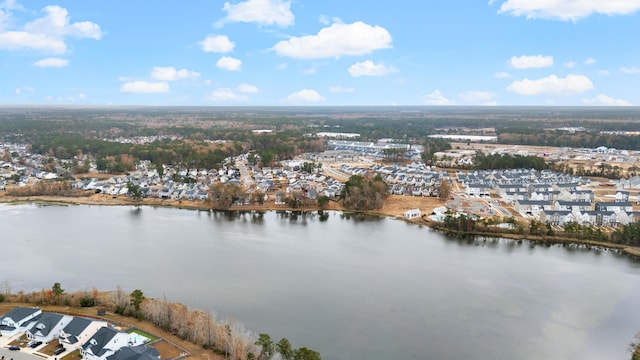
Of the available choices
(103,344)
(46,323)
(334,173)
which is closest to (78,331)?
(46,323)

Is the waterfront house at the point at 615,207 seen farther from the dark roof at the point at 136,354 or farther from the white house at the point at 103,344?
the white house at the point at 103,344

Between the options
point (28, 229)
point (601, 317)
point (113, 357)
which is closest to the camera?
point (113, 357)

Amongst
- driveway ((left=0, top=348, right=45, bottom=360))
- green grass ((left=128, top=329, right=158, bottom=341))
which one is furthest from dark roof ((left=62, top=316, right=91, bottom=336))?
green grass ((left=128, top=329, right=158, bottom=341))

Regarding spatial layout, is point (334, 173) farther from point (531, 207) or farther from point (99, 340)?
point (99, 340)

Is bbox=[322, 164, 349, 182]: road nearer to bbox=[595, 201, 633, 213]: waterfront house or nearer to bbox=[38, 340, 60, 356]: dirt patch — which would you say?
bbox=[595, 201, 633, 213]: waterfront house

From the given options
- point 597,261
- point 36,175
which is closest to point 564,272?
point 597,261

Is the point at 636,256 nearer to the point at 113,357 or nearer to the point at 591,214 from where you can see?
the point at 591,214
